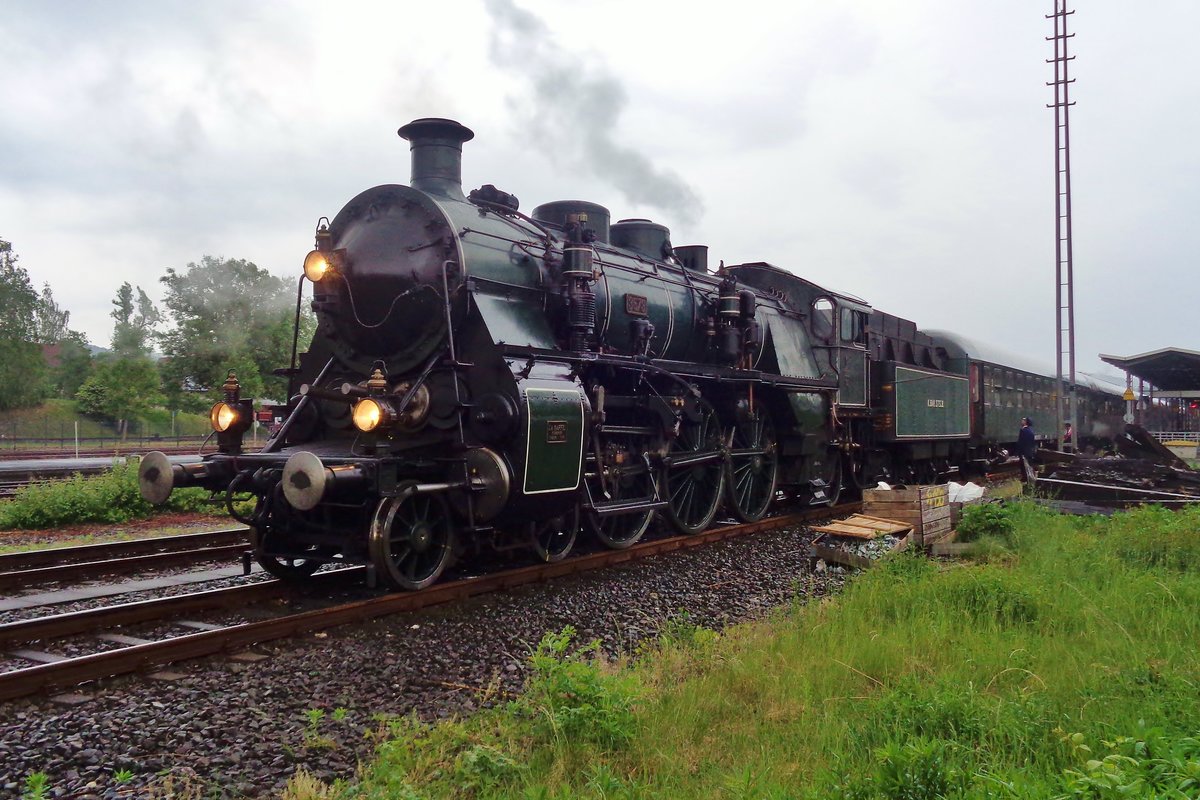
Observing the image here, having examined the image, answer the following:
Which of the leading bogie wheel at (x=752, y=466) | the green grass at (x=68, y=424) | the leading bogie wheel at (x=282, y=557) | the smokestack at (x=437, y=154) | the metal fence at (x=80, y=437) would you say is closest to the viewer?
the leading bogie wheel at (x=282, y=557)

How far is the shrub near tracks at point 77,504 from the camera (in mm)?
11234

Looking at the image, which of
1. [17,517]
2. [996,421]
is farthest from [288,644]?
[996,421]

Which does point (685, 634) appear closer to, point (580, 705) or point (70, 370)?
point (580, 705)

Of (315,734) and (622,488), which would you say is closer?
(315,734)

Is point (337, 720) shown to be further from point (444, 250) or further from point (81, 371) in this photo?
point (81, 371)

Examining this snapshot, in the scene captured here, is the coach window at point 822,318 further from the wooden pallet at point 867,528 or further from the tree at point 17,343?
the tree at point 17,343

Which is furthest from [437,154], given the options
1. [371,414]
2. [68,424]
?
[68,424]

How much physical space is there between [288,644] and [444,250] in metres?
3.46

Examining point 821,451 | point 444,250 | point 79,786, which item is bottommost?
point 79,786

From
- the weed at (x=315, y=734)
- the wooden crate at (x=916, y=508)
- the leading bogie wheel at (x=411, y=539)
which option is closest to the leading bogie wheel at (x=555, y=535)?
the leading bogie wheel at (x=411, y=539)

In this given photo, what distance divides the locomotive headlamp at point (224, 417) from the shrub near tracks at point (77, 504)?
4391 millimetres

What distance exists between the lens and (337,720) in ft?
13.3

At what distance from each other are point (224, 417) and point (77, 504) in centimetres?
612

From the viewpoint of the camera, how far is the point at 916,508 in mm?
8469
